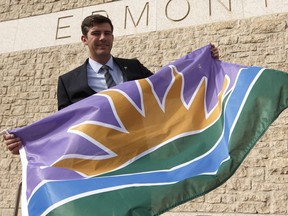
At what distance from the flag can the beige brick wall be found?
10.1ft

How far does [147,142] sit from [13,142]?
0.83 m

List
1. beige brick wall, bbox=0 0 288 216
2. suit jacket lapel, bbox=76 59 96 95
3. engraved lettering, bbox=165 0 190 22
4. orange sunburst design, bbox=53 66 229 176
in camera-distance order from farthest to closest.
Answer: engraved lettering, bbox=165 0 190 22 < beige brick wall, bbox=0 0 288 216 < suit jacket lapel, bbox=76 59 96 95 < orange sunburst design, bbox=53 66 229 176

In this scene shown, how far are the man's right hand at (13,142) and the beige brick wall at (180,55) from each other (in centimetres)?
376

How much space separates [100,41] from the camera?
2607mm

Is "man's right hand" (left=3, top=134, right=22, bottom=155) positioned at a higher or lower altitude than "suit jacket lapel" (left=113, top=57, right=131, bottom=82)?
lower

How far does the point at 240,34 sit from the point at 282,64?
2.94 feet

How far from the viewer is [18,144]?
2.29 meters

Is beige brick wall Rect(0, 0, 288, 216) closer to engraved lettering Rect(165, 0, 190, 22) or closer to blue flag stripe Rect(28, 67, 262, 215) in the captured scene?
engraved lettering Rect(165, 0, 190, 22)

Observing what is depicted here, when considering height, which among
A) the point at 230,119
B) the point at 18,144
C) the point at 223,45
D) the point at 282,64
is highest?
the point at 223,45

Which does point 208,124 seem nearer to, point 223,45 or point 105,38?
point 105,38

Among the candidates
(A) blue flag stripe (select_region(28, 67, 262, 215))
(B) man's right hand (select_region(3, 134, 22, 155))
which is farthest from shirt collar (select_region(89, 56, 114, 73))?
(A) blue flag stripe (select_region(28, 67, 262, 215))

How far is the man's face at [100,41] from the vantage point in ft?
8.55

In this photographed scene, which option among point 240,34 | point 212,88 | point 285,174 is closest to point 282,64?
point 240,34

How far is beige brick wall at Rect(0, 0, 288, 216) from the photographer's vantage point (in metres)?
5.36
